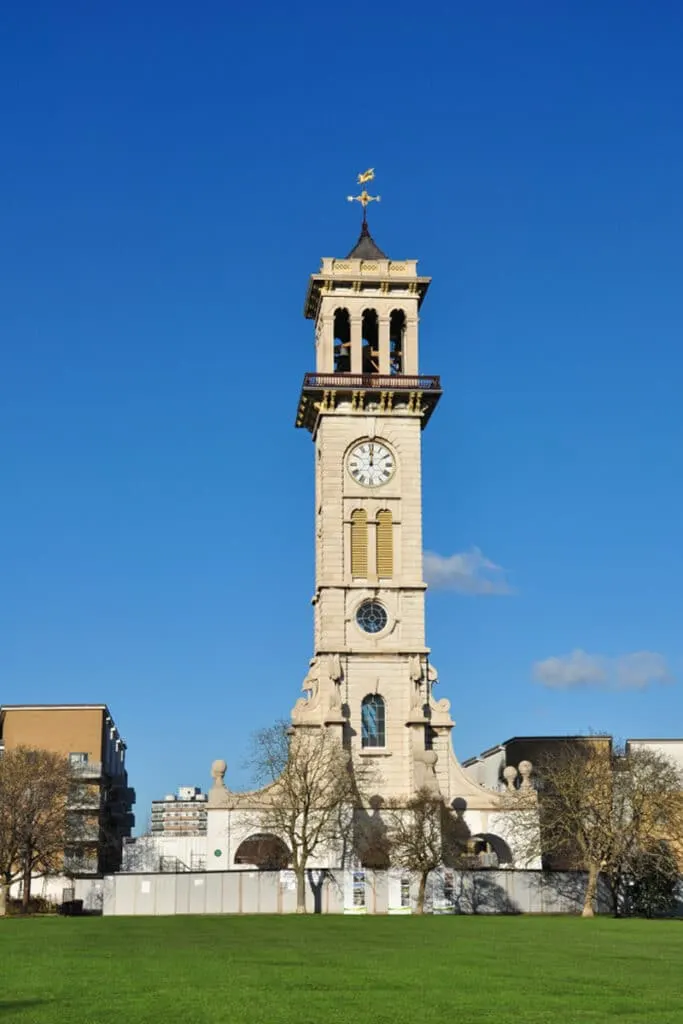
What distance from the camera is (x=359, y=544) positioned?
326ft

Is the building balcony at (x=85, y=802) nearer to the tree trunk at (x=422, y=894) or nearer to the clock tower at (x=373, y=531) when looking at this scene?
the clock tower at (x=373, y=531)

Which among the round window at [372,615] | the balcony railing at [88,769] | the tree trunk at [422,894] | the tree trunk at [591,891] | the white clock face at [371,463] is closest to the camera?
the tree trunk at [591,891]

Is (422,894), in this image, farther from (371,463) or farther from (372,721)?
(371,463)

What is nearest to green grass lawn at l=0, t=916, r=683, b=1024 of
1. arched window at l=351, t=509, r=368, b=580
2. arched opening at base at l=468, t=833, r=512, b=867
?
arched opening at base at l=468, t=833, r=512, b=867

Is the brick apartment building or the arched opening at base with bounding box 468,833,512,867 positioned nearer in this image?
the arched opening at base with bounding box 468,833,512,867

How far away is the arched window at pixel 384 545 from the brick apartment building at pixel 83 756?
35471mm

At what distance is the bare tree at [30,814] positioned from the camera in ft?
315

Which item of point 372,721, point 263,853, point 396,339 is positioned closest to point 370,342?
point 396,339

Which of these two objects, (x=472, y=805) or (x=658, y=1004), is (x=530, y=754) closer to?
(x=472, y=805)

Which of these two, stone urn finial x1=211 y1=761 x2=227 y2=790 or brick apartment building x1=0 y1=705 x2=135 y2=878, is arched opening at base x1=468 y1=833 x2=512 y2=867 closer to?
stone urn finial x1=211 y1=761 x2=227 y2=790

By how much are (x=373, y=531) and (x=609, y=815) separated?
2751 cm

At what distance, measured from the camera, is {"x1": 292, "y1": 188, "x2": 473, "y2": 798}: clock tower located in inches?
3748

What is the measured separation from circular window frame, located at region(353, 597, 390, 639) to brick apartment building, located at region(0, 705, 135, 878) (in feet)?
108

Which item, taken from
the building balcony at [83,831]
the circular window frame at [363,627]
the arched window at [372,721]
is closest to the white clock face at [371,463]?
the circular window frame at [363,627]
